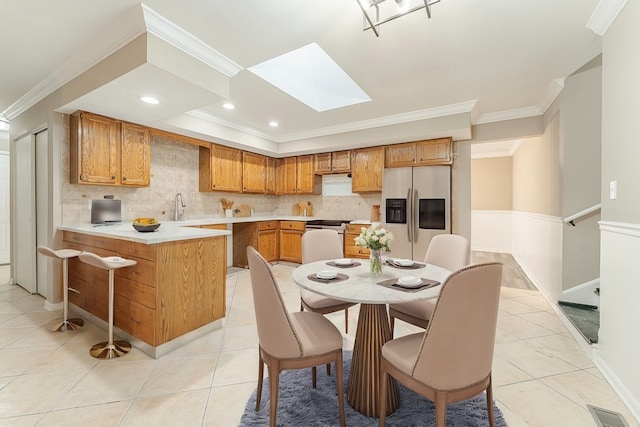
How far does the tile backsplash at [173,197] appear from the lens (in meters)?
3.40

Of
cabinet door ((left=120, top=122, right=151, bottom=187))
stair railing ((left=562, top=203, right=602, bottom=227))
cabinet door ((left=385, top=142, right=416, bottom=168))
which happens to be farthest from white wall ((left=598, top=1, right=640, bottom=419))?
cabinet door ((left=120, top=122, right=151, bottom=187))

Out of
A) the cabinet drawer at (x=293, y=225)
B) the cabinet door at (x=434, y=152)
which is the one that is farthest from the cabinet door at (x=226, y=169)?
the cabinet door at (x=434, y=152)

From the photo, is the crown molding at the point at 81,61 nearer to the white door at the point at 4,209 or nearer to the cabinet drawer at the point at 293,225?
the white door at the point at 4,209

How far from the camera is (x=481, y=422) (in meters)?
1.58

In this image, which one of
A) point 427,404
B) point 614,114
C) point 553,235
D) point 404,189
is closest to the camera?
point 427,404

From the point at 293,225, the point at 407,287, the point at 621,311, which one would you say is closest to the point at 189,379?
the point at 407,287

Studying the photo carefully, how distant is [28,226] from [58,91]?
1906 millimetres

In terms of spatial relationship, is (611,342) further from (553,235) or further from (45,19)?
(45,19)

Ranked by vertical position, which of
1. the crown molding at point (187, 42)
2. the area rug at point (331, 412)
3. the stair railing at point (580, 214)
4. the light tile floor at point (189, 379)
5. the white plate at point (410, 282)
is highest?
the crown molding at point (187, 42)

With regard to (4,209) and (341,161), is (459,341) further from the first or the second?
(4,209)

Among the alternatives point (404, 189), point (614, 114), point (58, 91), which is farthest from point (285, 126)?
point (614, 114)

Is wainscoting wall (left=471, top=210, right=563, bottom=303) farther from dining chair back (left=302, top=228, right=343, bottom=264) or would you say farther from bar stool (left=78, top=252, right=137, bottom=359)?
bar stool (left=78, top=252, right=137, bottom=359)

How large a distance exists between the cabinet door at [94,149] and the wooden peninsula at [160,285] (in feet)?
2.39

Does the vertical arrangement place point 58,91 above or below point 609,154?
above
